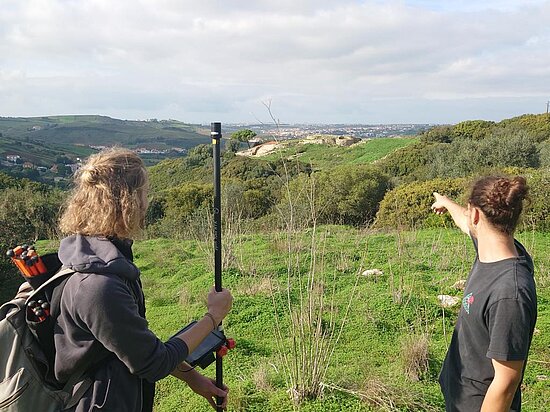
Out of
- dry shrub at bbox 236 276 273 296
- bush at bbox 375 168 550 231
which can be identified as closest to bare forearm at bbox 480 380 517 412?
dry shrub at bbox 236 276 273 296

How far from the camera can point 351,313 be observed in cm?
585

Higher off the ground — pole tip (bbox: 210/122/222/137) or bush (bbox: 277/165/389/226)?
pole tip (bbox: 210/122/222/137)

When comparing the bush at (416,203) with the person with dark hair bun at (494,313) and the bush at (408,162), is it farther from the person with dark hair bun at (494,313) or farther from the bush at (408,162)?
the bush at (408,162)

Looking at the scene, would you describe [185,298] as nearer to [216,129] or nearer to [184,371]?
[184,371]

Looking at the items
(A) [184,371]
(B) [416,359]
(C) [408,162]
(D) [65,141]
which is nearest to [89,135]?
(D) [65,141]

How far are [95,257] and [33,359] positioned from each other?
450mm

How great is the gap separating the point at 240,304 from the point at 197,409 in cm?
258

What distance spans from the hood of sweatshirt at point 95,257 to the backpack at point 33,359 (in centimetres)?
6

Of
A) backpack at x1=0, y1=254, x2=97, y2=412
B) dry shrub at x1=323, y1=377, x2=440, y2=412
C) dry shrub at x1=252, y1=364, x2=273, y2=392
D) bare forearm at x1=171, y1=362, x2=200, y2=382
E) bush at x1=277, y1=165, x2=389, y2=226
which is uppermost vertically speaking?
backpack at x1=0, y1=254, x2=97, y2=412

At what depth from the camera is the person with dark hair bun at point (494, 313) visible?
1.79m

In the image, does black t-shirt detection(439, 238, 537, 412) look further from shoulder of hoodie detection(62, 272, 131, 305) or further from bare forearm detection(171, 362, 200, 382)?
shoulder of hoodie detection(62, 272, 131, 305)

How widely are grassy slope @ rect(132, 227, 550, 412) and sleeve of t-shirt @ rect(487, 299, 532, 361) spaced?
78.3 inches

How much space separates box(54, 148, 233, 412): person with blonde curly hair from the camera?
1.47 m

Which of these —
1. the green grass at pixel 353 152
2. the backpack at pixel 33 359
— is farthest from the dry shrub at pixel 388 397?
the green grass at pixel 353 152
